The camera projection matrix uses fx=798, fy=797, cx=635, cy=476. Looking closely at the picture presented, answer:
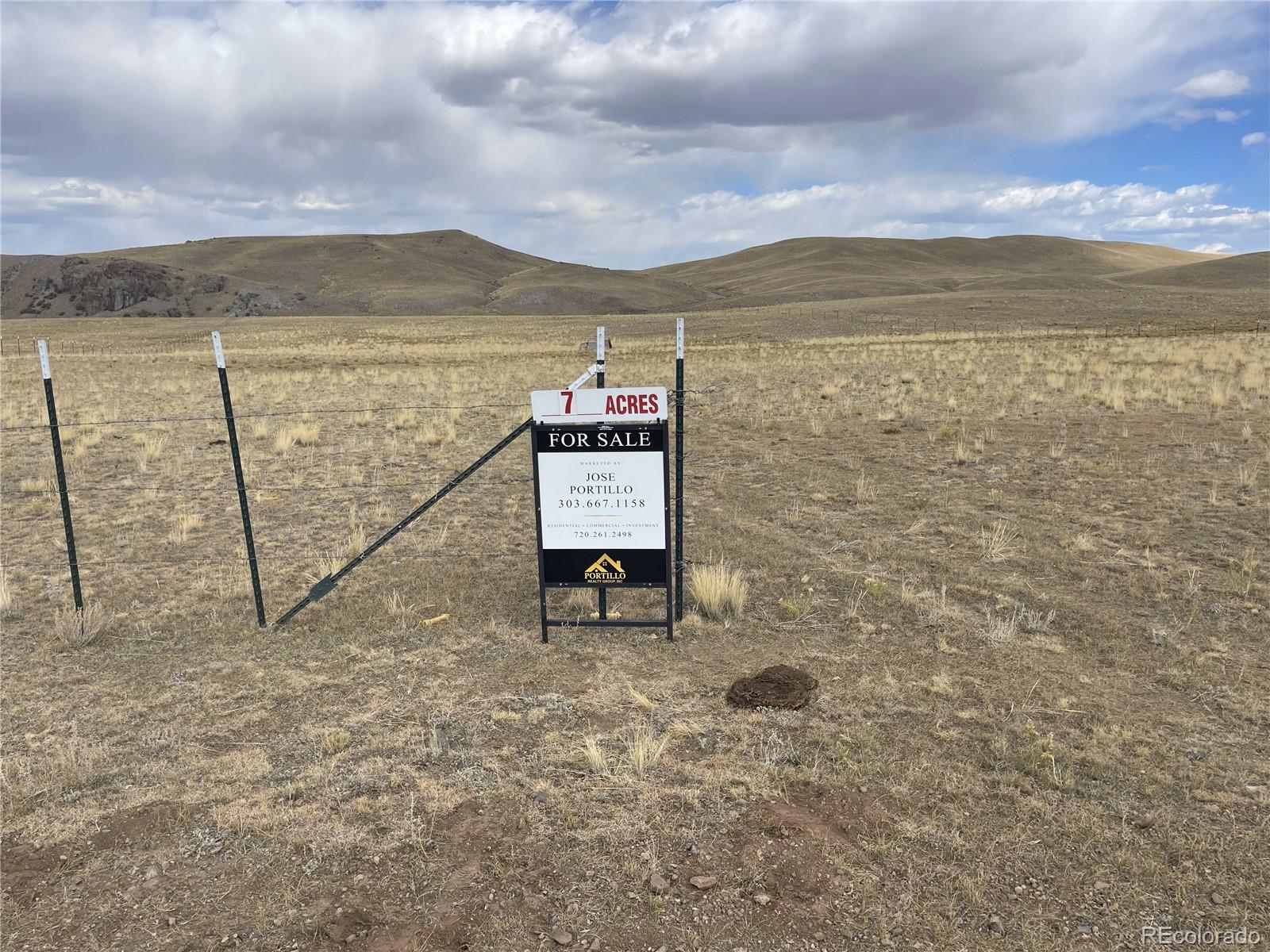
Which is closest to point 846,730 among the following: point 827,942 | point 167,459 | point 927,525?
point 827,942

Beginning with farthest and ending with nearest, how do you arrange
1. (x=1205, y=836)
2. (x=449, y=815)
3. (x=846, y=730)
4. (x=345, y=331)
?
(x=345, y=331), (x=846, y=730), (x=449, y=815), (x=1205, y=836)

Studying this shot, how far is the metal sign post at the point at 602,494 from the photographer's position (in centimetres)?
629

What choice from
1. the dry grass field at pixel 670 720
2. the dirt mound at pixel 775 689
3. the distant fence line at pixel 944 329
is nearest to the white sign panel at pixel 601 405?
the dry grass field at pixel 670 720

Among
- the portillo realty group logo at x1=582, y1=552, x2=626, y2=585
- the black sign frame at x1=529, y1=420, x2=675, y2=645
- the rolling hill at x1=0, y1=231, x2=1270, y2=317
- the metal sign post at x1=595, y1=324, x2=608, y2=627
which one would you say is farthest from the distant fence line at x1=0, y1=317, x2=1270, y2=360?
the rolling hill at x1=0, y1=231, x2=1270, y2=317

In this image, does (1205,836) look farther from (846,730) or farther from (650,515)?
(650,515)

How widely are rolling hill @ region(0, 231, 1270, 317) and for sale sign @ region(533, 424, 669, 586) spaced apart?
273ft

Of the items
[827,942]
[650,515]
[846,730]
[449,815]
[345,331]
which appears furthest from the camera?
[345,331]

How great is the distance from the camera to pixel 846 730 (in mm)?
4984

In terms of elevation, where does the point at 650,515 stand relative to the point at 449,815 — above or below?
above

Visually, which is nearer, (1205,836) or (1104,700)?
(1205,836)

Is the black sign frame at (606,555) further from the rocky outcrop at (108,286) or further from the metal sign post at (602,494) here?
the rocky outcrop at (108,286)

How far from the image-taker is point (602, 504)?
6.45 m

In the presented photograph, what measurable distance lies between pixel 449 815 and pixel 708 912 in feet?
4.84

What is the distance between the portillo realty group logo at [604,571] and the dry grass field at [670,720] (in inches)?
20.6
